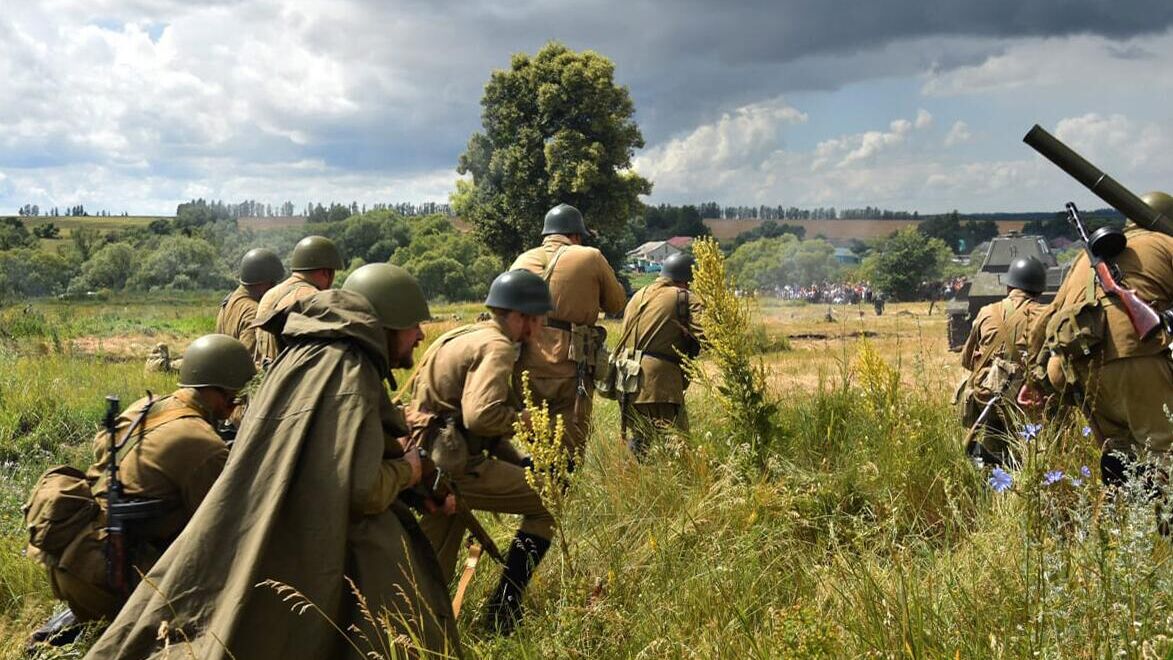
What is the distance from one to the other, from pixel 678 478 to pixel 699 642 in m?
1.95

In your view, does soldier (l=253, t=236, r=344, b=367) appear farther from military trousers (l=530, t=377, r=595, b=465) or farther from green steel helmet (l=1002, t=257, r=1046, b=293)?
green steel helmet (l=1002, t=257, r=1046, b=293)

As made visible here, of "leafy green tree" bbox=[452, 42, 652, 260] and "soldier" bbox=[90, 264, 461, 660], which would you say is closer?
"soldier" bbox=[90, 264, 461, 660]

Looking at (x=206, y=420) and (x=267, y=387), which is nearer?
(x=267, y=387)

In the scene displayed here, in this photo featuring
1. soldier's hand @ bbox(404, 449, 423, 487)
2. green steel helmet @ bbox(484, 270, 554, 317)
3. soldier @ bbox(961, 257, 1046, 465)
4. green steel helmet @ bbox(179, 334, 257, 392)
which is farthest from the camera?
soldier @ bbox(961, 257, 1046, 465)

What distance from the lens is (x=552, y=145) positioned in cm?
3344

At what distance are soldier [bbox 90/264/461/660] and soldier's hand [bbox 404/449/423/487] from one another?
0.16 meters

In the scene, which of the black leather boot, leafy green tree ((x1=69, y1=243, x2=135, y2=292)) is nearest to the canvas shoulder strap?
the black leather boot

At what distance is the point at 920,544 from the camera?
13.0 feet

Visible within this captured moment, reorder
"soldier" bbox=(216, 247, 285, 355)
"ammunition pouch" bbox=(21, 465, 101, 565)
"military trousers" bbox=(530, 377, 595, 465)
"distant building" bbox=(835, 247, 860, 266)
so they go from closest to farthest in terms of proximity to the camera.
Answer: "ammunition pouch" bbox=(21, 465, 101, 565), "military trousers" bbox=(530, 377, 595, 465), "soldier" bbox=(216, 247, 285, 355), "distant building" bbox=(835, 247, 860, 266)

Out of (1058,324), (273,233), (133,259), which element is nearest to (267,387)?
(1058,324)

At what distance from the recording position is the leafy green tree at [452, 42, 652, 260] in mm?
33625

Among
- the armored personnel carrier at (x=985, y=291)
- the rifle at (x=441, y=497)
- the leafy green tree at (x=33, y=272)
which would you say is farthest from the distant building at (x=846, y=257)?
the rifle at (x=441, y=497)

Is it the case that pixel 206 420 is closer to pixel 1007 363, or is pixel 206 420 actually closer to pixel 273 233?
pixel 1007 363

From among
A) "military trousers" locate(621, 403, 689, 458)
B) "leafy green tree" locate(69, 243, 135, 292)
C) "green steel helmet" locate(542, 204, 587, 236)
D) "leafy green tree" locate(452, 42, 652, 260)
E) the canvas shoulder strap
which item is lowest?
"leafy green tree" locate(69, 243, 135, 292)
